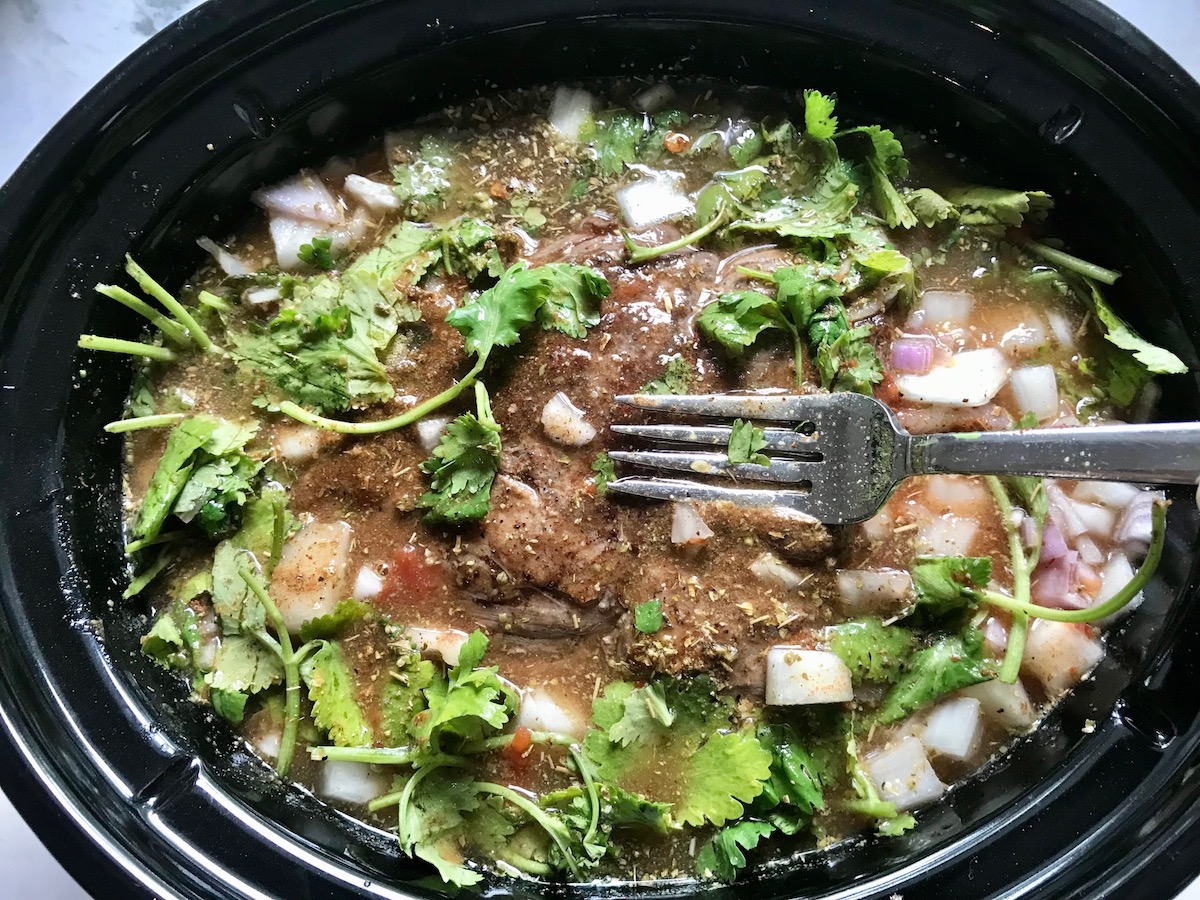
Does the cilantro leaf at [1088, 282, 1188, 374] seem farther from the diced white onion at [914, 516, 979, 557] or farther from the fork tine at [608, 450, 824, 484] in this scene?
the fork tine at [608, 450, 824, 484]

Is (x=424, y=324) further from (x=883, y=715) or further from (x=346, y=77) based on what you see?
(x=883, y=715)

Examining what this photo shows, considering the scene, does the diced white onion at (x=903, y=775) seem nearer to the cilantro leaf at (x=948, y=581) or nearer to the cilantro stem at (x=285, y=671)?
the cilantro leaf at (x=948, y=581)

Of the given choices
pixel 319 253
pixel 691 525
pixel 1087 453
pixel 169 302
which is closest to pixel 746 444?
pixel 691 525

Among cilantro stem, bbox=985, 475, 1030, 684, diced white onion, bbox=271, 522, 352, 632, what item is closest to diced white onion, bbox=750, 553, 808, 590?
cilantro stem, bbox=985, 475, 1030, 684

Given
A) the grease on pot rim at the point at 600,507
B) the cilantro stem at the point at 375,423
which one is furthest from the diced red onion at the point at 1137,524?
the cilantro stem at the point at 375,423

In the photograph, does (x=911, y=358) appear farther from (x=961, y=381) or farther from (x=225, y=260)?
(x=225, y=260)

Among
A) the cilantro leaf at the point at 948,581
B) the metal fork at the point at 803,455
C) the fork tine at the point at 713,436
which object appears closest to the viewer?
the metal fork at the point at 803,455
